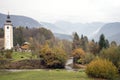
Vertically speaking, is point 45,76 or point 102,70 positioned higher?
point 102,70

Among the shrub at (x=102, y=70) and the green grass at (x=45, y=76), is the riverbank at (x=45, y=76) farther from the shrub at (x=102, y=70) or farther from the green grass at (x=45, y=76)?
the shrub at (x=102, y=70)

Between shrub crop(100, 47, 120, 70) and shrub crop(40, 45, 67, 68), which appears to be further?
shrub crop(40, 45, 67, 68)

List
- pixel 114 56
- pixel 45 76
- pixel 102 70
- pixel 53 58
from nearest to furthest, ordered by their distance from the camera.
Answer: pixel 102 70 → pixel 45 76 → pixel 114 56 → pixel 53 58

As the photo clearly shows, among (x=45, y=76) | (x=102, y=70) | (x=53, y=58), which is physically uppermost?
(x=53, y=58)

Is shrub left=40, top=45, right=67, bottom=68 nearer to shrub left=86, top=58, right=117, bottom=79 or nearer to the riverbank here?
the riverbank

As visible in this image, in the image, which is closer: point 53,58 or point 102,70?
point 102,70

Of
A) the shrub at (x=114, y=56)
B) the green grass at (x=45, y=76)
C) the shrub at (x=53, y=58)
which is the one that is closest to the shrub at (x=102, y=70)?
the green grass at (x=45, y=76)

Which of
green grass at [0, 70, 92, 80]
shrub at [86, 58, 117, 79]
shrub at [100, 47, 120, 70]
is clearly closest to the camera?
green grass at [0, 70, 92, 80]

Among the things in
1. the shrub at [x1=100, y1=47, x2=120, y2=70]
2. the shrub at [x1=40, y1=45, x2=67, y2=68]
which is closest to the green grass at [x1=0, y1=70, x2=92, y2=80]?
the shrub at [x1=100, y1=47, x2=120, y2=70]

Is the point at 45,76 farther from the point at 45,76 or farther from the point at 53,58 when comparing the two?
the point at 53,58

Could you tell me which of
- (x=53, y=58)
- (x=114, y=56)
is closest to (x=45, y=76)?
(x=114, y=56)

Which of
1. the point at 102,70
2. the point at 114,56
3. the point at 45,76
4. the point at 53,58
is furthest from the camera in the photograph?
the point at 53,58

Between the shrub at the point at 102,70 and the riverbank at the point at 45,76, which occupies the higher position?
the shrub at the point at 102,70

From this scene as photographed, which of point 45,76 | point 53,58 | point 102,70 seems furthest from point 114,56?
point 53,58
